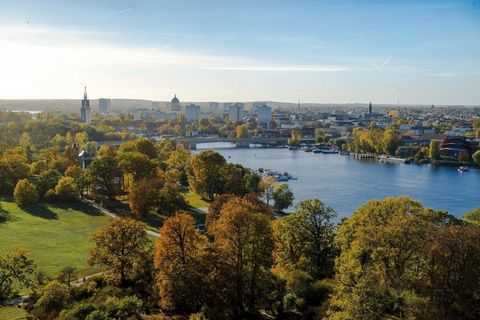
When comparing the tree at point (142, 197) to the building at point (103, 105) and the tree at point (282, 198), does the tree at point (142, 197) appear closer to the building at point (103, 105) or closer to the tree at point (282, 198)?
the tree at point (282, 198)

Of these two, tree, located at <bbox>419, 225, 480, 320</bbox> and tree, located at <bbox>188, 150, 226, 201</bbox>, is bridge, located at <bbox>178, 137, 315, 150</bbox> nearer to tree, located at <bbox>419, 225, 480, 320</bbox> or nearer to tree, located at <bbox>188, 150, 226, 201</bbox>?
tree, located at <bbox>188, 150, 226, 201</bbox>

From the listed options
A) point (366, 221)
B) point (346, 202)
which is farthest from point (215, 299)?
point (346, 202)

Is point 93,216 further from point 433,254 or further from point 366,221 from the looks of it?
point 433,254

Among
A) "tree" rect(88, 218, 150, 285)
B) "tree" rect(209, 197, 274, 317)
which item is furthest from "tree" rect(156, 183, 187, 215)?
"tree" rect(209, 197, 274, 317)

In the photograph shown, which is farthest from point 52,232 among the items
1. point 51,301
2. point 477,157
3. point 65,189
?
point 477,157

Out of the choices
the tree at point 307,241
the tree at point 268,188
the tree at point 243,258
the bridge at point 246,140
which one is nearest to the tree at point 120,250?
the tree at point 243,258

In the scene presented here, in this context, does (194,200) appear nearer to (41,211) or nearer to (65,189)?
(65,189)
